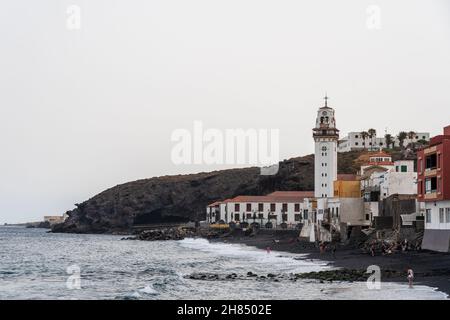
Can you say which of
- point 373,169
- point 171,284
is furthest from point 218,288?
point 373,169

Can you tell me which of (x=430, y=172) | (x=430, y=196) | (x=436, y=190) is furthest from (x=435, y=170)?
(x=430, y=196)

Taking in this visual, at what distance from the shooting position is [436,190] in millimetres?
50812

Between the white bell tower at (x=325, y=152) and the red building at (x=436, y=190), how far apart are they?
60480mm

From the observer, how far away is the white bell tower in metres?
116

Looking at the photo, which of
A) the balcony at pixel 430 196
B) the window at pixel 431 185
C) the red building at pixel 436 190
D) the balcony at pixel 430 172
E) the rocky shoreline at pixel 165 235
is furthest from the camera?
the rocky shoreline at pixel 165 235

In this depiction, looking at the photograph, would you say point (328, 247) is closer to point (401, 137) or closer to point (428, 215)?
point (428, 215)

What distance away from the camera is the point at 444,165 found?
4934 cm

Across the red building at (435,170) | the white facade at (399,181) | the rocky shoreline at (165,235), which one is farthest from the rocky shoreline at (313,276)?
the rocky shoreline at (165,235)

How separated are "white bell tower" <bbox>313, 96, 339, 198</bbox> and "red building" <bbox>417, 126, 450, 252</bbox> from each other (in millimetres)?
60480

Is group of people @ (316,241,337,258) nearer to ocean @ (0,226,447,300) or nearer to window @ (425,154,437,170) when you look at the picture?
ocean @ (0,226,447,300)

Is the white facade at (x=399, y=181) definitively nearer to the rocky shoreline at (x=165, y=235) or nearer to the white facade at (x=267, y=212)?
the white facade at (x=267, y=212)

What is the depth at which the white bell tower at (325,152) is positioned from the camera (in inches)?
4569

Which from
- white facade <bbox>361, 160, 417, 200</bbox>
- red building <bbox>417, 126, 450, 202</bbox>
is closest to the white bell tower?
white facade <bbox>361, 160, 417, 200</bbox>
